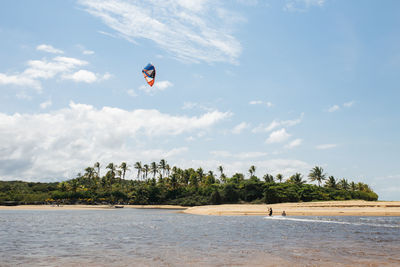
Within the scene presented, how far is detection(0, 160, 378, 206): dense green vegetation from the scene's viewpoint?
343ft

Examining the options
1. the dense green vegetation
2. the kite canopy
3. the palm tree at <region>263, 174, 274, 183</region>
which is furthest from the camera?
the palm tree at <region>263, 174, 274, 183</region>

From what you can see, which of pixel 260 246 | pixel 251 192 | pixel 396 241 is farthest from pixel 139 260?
pixel 251 192

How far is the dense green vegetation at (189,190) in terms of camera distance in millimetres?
104500

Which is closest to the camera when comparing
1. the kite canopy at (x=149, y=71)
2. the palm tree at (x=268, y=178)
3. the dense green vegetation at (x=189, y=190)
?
the kite canopy at (x=149, y=71)

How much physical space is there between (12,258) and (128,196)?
141 m

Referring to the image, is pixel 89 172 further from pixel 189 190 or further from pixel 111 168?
pixel 189 190

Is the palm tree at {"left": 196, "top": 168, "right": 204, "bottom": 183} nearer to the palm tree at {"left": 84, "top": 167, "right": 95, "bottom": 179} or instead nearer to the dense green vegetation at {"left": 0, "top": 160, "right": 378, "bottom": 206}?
the dense green vegetation at {"left": 0, "top": 160, "right": 378, "bottom": 206}

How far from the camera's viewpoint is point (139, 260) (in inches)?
683

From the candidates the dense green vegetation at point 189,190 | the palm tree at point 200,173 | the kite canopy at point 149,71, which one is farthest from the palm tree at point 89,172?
the kite canopy at point 149,71

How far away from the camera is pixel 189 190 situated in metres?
142

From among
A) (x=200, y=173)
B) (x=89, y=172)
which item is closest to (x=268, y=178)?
(x=200, y=173)

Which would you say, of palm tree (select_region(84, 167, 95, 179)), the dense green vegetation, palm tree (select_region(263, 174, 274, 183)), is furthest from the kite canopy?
palm tree (select_region(84, 167, 95, 179))

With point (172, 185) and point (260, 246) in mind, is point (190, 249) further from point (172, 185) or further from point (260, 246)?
point (172, 185)

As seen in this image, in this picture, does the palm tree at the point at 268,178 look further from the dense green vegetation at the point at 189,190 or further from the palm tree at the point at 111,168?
the palm tree at the point at 111,168
